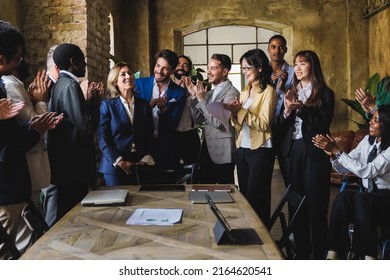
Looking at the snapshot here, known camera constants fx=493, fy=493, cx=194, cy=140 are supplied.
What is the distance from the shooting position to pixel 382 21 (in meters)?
7.52

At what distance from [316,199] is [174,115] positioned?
1.15 m

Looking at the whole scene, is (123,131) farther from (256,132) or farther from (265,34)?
(265,34)

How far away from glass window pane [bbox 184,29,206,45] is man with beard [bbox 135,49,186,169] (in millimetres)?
5630

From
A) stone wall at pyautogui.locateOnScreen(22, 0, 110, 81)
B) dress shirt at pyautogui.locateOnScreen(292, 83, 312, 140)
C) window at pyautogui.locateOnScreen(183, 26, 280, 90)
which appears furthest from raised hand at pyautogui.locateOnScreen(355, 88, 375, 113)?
window at pyautogui.locateOnScreen(183, 26, 280, 90)

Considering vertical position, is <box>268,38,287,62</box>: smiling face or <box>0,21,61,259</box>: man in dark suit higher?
<box>268,38,287,62</box>: smiling face

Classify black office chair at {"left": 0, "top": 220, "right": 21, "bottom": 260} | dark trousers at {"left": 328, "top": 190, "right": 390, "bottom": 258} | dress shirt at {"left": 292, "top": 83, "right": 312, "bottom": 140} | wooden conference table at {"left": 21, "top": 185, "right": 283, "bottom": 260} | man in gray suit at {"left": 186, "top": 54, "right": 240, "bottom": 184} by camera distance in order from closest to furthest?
wooden conference table at {"left": 21, "top": 185, "right": 283, "bottom": 260} → black office chair at {"left": 0, "top": 220, "right": 21, "bottom": 260} → dark trousers at {"left": 328, "top": 190, "right": 390, "bottom": 258} → dress shirt at {"left": 292, "top": 83, "right": 312, "bottom": 140} → man in gray suit at {"left": 186, "top": 54, "right": 240, "bottom": 184}

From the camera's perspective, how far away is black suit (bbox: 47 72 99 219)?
8.45ft

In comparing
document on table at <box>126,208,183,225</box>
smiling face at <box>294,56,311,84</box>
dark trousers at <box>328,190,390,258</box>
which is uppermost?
smiling face at <box>294,56,311,84</box>

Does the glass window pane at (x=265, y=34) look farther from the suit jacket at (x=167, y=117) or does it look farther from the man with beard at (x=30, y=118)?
the man with beard at (x=30, y=118)

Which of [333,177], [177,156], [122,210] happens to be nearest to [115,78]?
[177,156]

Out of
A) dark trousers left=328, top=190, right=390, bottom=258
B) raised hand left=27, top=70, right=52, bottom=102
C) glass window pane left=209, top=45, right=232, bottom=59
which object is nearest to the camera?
dark trousers left=328, top=190, right=390, bottom=258

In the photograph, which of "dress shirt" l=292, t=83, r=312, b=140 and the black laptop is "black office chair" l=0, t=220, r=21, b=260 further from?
"dress shirt" l=292, t=83, r=312, b=140

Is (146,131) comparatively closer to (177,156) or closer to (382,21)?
(177,156)

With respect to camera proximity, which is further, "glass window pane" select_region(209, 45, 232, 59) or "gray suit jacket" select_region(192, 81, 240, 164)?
"glass window pane" select_region(209, 45, 232, 59)
